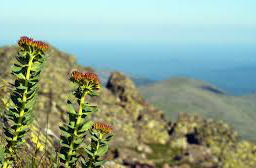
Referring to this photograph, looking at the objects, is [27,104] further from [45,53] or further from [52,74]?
[52,74]

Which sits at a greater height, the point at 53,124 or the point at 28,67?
the point at 28,67

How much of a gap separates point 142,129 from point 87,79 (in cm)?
5095

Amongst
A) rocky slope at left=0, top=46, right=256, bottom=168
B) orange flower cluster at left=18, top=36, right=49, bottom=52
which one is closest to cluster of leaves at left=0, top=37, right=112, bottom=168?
orange flower cluster at left=18, top=36, right=49, bottom=52

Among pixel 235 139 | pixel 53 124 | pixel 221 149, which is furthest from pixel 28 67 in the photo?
pixel 235 139

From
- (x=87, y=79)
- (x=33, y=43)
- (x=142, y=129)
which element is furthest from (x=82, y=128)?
(x=142, y=129)

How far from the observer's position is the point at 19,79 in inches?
245

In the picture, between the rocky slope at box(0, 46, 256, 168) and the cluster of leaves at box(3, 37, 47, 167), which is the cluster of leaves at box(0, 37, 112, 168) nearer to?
the cluster of leaves at box(3, 37, 47, 167)

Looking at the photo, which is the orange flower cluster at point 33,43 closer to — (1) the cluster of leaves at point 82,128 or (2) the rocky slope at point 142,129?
(1) the cluster of leaves at point 82,128

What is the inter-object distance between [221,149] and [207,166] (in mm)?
12549

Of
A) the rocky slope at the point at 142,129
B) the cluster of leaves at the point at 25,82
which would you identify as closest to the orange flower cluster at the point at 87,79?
the cluster of leaves at the point at 25,82

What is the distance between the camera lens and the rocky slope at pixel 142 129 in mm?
42838

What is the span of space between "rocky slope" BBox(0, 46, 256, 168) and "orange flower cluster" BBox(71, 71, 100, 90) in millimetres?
29444

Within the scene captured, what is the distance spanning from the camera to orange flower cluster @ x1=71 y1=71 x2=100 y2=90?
6.09 meters

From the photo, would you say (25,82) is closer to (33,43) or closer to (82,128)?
(33,43)
